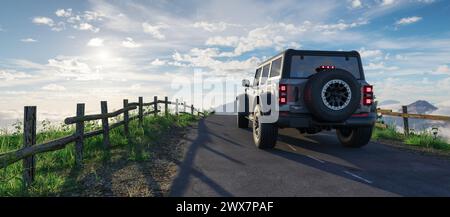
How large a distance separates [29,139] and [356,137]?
6.77 metres

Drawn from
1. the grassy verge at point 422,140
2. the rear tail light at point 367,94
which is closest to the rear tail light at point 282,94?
the rear tail light at point 367,94

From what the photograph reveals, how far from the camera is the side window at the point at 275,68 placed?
8093mm

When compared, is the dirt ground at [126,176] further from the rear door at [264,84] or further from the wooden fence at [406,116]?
the wooden fence at [406,116]

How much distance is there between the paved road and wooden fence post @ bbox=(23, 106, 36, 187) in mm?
2191

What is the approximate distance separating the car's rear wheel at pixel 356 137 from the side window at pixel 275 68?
211 centimetres

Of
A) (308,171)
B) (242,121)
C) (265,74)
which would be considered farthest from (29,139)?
(242,121)

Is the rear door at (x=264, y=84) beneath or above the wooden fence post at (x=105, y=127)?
above

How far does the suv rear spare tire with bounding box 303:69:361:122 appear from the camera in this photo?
693 cm

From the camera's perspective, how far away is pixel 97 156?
24.1ft

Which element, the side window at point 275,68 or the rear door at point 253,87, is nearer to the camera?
the side window at point 275,68

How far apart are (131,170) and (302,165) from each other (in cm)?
304

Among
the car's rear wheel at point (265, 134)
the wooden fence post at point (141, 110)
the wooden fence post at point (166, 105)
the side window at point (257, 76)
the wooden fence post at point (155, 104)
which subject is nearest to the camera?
the car's rear wheel at point (265, 134)

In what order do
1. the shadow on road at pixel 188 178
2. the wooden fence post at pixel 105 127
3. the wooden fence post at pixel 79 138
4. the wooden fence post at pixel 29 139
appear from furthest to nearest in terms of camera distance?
1. the wooden fence post at pixel 105 127
2. the wooden fence post at pixel 79 138
3. the wooden fence post at pixel 29 139
4. the shadow on road at pixel 188 178
